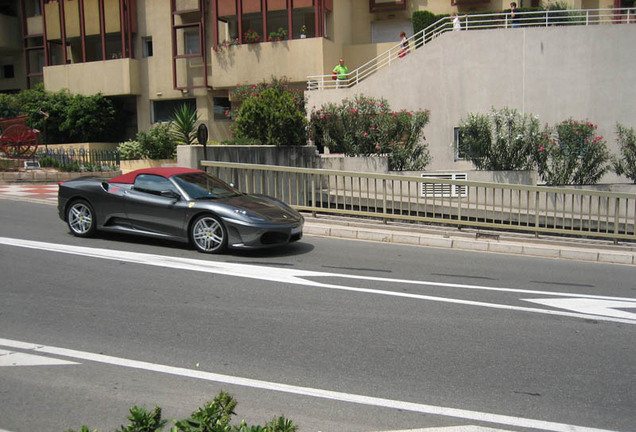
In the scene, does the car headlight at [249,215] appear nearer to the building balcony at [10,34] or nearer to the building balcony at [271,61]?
the building balcony at [271,61]

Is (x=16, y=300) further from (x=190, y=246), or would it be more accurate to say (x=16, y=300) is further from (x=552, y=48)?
(x=552, y=48)

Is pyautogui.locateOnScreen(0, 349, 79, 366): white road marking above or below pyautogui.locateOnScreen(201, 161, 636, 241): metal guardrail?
below

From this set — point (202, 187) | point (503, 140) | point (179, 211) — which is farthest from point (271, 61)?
point (179, 211)

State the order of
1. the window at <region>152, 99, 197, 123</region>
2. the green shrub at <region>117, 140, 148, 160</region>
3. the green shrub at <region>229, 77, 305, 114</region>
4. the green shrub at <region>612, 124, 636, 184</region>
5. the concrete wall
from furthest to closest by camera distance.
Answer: the window at <region>152, 99, 197, 123</region>
the green shrub at <region>117, 140, 148, 160</region>
the green shrub at <region>229, 77, 305, 114</region>
the concrete wall
the green shrub at <region>612, 124, 636, 184</region>

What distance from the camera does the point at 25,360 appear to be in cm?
520

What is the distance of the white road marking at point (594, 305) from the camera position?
23.5ft

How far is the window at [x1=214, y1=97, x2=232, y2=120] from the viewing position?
2664 cm

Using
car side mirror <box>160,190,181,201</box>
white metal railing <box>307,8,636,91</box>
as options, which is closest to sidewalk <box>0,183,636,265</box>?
car side mirror <box>160,190,181,201</box>

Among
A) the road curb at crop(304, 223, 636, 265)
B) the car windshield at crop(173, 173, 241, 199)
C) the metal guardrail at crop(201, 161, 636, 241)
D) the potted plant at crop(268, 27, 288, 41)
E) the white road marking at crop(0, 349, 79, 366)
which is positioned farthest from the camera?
the potted plant at crop(268, 27, 288, 41)

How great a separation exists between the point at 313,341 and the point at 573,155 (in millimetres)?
12613

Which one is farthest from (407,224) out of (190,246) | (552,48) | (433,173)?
(552,48)

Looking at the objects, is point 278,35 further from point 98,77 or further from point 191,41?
point 98,77

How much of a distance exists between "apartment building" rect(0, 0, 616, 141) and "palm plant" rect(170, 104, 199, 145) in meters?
1.40

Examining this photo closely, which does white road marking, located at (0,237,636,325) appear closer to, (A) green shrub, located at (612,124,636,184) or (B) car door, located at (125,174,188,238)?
(B) car door, located at (125,174,188,238)
